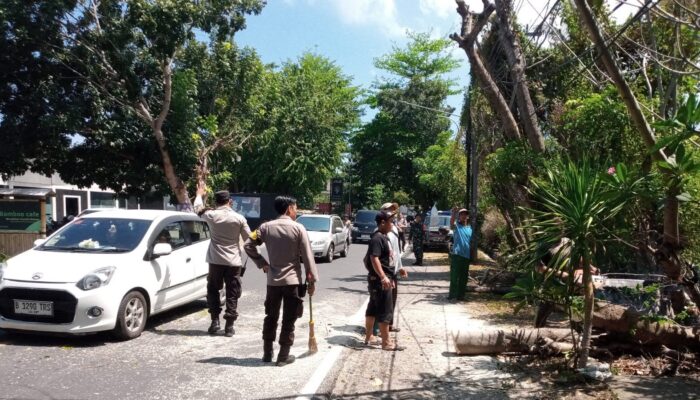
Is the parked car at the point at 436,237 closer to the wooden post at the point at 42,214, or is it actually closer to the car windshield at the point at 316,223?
the car windshield at the point at 316,223

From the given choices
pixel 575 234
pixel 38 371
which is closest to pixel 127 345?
pixel 38 371

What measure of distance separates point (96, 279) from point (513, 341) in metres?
Result: 4.86

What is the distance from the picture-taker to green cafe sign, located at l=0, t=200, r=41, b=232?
14.1 meters

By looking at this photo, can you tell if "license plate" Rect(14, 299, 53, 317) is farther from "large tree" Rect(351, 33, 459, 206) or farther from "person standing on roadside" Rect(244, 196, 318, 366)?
"large tree" Rect(351, 33, 459, 206)

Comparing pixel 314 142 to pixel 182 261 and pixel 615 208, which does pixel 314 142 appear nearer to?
pixel 182 261

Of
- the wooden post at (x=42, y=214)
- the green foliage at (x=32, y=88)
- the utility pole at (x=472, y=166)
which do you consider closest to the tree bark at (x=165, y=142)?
the green foliage at (x=32, y=88)

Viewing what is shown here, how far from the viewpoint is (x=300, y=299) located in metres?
6.18

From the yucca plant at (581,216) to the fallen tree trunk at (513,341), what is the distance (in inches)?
34.7

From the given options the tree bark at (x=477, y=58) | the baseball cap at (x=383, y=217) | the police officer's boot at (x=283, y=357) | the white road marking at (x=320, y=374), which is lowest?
the white road marking at (x=320, y=374)

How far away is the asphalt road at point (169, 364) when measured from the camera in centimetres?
521

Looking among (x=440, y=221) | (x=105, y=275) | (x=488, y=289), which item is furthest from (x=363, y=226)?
(x=105, y=275)

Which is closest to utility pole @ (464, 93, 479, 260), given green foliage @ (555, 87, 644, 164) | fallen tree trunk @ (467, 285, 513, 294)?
fallen tree trunk @ (467, 285, 513, 294)

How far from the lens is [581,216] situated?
5.06 meters

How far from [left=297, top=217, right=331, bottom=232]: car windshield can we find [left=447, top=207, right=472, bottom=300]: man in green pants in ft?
28.1
